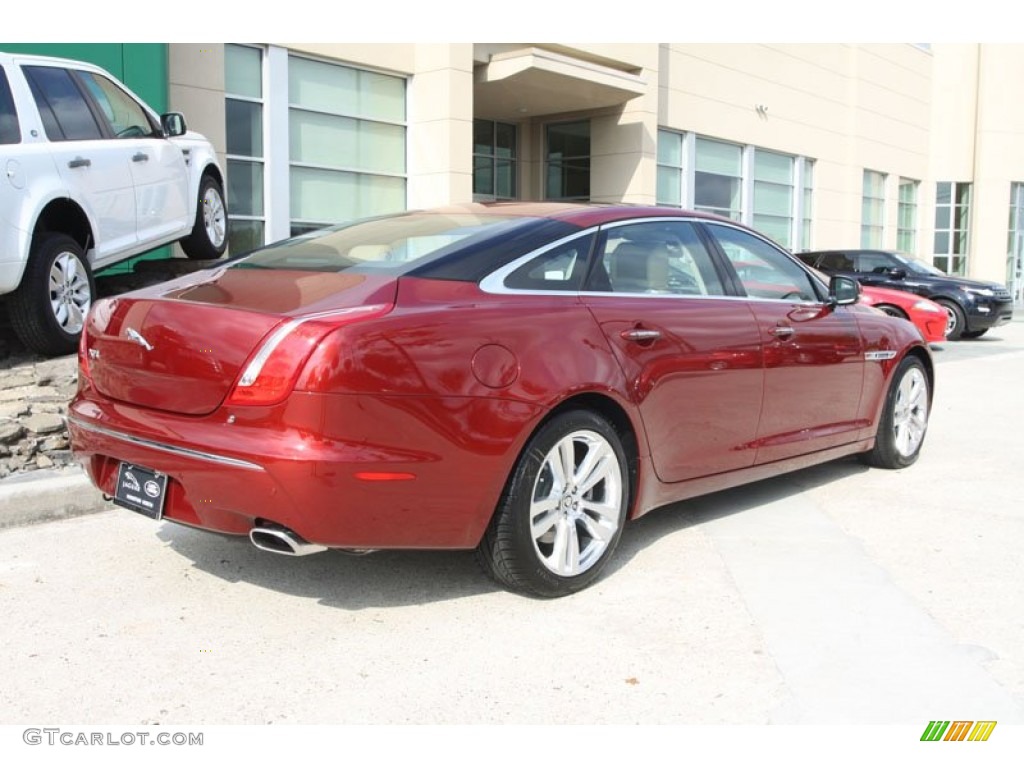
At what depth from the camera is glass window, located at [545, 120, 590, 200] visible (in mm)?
20000

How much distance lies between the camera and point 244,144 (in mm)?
13227

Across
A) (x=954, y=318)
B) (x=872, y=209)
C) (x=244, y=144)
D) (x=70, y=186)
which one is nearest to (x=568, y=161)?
(x=954, y=318)

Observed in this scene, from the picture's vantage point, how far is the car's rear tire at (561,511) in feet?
12.9

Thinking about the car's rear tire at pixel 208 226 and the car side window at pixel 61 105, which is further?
the car's rear tire at pixel 208 226

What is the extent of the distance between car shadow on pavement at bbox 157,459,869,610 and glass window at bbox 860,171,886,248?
25590 mm

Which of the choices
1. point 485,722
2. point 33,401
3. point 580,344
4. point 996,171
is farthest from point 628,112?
point 996,171

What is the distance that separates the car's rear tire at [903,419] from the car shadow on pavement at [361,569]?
182cm

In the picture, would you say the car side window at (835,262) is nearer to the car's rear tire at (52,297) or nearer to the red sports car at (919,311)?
the red sports car at (919,311)

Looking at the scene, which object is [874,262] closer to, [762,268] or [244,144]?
[244,144]

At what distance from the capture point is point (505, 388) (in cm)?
381

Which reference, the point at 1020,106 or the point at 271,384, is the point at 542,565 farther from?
the point at 1020,106

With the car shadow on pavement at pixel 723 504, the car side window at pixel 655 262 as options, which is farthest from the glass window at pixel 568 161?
the car side window at pixel 655 262

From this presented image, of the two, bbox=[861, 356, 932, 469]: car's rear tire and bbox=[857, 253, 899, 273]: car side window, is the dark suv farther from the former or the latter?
bbox=[861, 356, 932, 469]: car's rear tire

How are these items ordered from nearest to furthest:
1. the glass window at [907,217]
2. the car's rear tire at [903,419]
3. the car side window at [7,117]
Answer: the car's rear tire at [903,419] → the car side window at [7,117] → the glass window at [907,217]
